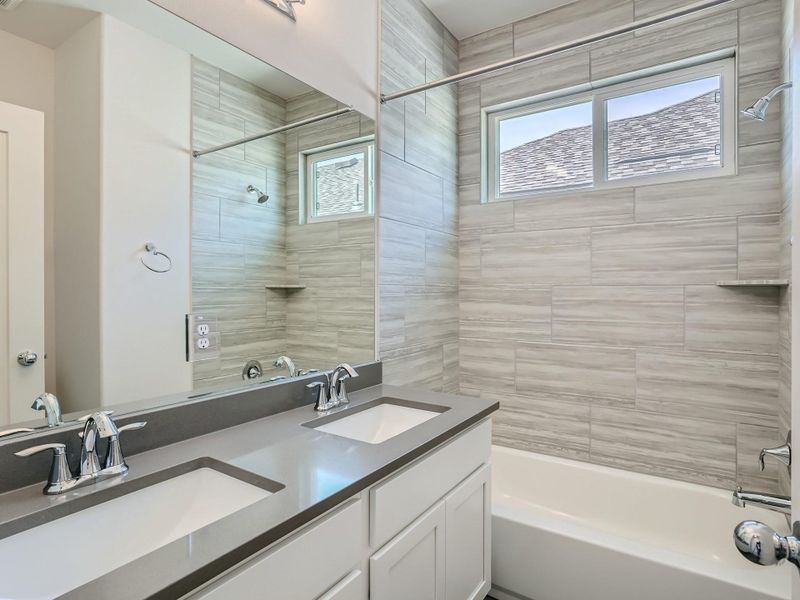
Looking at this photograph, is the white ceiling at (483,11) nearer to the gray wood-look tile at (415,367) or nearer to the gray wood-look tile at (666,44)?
the gray wood-look tile at (666,44)

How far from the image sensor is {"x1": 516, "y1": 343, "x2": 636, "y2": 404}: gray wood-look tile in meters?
2.35

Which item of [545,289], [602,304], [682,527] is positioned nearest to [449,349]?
[545,289]

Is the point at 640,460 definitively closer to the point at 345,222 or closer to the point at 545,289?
the point at 545,289

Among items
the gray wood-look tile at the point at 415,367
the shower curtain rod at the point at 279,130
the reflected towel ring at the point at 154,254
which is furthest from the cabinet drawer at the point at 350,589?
the shower curtain rod at the point at 279,130

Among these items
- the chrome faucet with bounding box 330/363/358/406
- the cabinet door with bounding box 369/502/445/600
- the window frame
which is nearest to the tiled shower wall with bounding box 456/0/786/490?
the window frame

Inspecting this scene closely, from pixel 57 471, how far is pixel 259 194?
1.00 meters

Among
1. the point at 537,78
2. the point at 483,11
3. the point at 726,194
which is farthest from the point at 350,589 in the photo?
the point at 483,11

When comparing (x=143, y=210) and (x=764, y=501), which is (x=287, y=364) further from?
(x=764, y=501)

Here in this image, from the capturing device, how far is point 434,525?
4.45ft

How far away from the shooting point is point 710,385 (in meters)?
2.14

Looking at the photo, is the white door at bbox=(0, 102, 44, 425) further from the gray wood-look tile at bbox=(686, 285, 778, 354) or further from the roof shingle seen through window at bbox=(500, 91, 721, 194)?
the gray wood-look tile at bbox=(686, 285, 778, 354)

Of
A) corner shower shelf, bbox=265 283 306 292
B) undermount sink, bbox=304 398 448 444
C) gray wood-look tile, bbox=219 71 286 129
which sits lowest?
undermount sink, bbox=304 398 448 444

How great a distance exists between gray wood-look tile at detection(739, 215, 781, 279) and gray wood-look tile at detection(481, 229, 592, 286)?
2.21 feet

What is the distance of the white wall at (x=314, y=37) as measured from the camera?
146 cm
